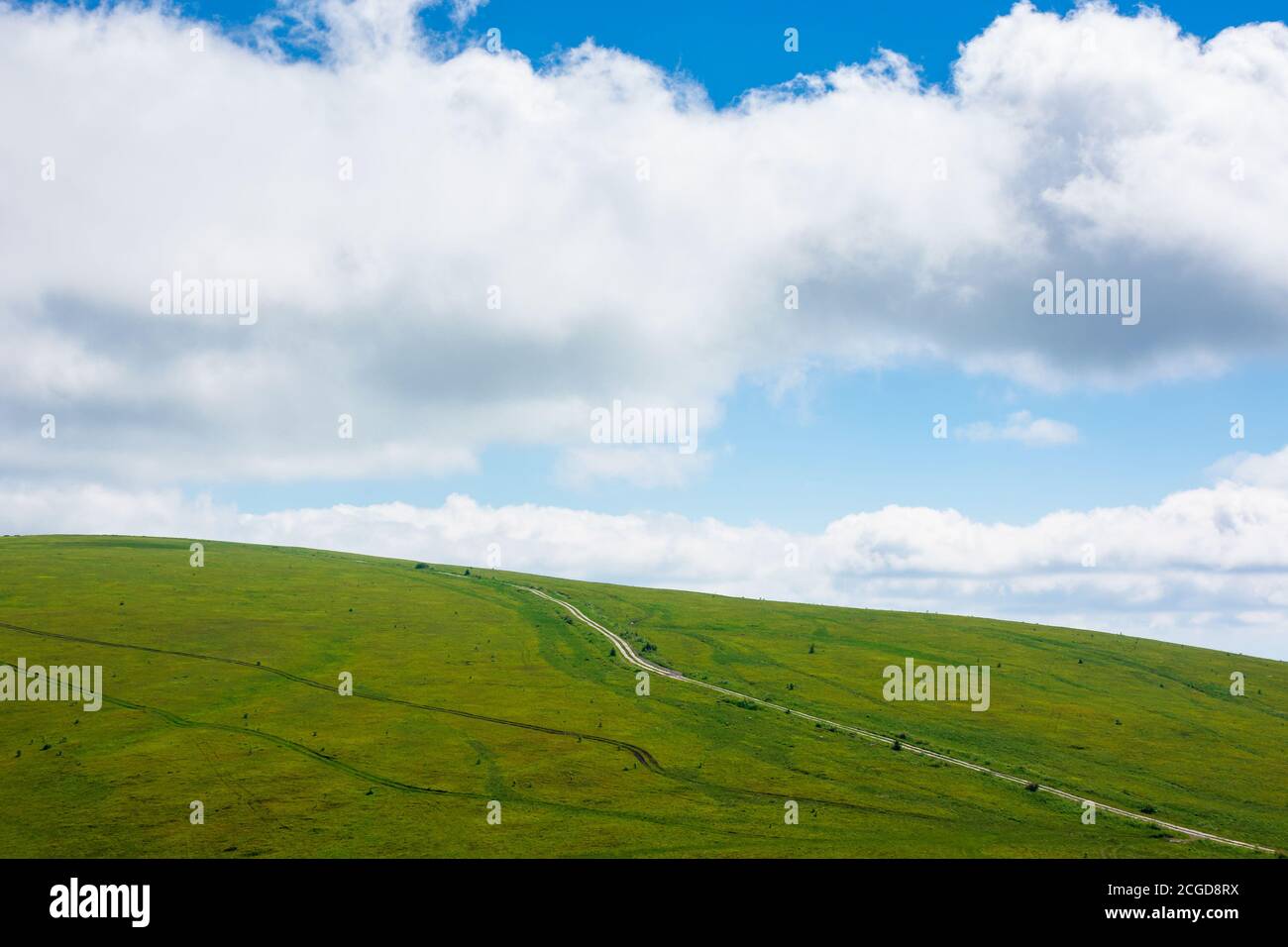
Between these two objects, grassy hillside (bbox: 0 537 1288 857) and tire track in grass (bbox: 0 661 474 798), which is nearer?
grassy hillside (bbox: 0 537 1288 857)

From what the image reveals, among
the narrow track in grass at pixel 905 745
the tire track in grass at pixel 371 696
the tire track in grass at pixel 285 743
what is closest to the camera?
the narrow track in grass at pixel 905 745

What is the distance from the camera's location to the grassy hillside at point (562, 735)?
46750 millimetres

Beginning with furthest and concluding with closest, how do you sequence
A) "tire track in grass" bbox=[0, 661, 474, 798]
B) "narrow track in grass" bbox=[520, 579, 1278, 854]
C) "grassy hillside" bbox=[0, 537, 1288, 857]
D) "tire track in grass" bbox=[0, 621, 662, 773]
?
"tire track in grass" bbox=[0, 621, 662, 773] < "tire track in grass" bbox=[0, 661, 474, 798] < "narrow track in grass" bbox=[520, 579, 1278, 854] < "grassy hillside" bbox=[0, 537, 1288, 857]

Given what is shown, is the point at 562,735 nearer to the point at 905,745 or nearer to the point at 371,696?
the point at 371,696

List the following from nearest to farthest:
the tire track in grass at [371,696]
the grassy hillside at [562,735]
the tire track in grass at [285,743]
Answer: the grassy hillside at [562,735], the tire track in grass at [285,743], the tire track in grass at [371,696]

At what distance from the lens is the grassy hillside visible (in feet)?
153

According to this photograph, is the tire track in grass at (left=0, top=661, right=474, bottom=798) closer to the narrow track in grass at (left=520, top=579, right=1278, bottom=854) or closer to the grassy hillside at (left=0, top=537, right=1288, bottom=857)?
the grassy hillside at (left=0, top=537, right=1288, bottom=857)

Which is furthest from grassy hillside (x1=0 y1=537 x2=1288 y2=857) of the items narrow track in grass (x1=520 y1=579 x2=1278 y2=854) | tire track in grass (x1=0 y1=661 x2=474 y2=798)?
narrow track in grass (x1=520 y1=579 x2=1278 y2=854)

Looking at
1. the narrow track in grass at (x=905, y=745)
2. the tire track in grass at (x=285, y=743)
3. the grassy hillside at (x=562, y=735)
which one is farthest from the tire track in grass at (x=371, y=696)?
the narrow track in grass at (x=905, y=745)

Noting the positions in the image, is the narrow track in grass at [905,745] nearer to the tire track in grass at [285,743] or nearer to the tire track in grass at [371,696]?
the tire track in grass at [371,696]
